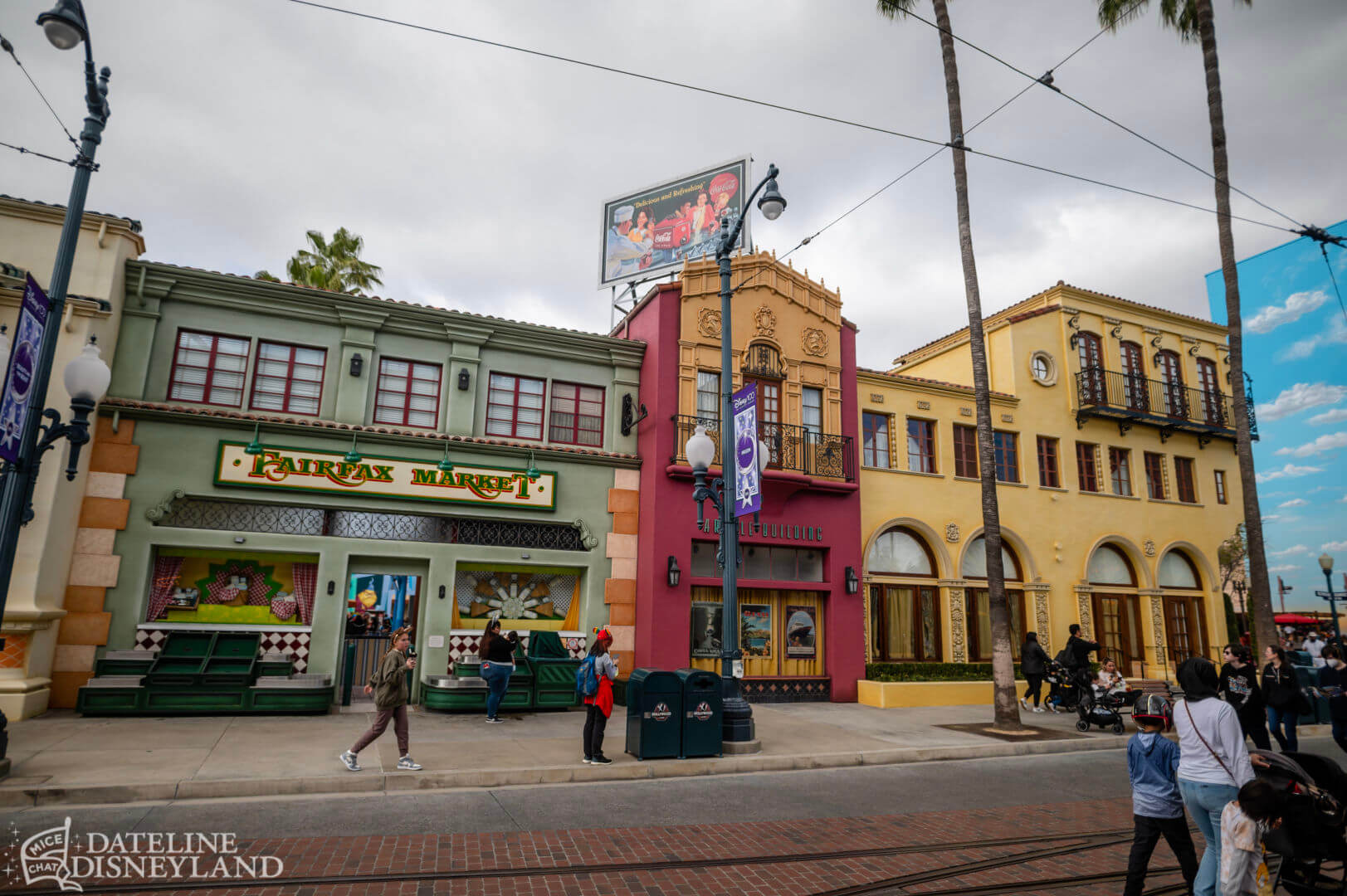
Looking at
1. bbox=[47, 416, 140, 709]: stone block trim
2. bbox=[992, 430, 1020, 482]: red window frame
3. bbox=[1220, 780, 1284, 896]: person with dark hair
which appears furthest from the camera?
bbox=[992, 430, 1020, 482]: red window frame

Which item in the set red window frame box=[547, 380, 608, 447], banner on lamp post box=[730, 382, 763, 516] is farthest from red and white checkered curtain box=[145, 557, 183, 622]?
banner on lamp post box=[730, 382, 763, 516]

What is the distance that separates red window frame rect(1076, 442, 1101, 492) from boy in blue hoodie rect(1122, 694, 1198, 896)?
19636 millimetres

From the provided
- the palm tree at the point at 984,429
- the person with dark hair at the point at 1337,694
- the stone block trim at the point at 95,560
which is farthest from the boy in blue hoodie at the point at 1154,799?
the stone block trim at the point at 95,560

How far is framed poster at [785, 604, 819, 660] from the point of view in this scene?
59.1ft

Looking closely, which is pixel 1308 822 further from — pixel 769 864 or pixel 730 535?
pixel 730 535

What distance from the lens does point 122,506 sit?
13578 mm

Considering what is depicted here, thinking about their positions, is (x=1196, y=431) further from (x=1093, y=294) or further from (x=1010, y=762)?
(x=1010, y=762)

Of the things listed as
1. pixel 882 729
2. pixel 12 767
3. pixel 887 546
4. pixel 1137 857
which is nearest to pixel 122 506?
pixel 12 767

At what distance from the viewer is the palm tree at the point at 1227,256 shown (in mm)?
16125

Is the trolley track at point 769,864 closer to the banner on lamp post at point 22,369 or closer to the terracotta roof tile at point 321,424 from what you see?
the banner on lamp post at point 22,369

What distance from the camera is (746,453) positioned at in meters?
12.6

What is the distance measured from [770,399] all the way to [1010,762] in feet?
31.1

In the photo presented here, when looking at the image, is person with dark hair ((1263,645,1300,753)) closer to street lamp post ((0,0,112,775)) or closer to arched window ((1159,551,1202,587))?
arched window ((1159,551,1202,587))

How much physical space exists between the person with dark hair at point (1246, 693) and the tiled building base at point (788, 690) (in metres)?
7.87
